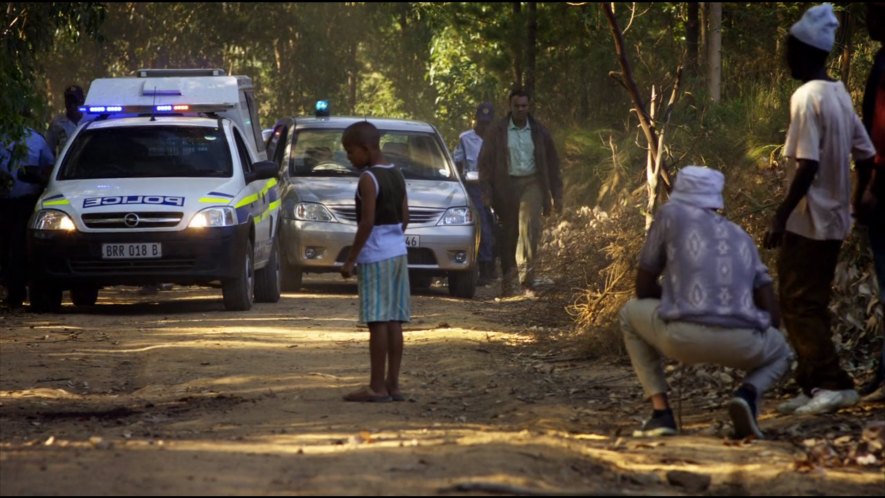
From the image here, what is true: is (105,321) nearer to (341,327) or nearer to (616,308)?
(341,327)

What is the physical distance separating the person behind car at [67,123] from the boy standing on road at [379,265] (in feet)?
25.4

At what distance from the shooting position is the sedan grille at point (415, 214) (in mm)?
16047

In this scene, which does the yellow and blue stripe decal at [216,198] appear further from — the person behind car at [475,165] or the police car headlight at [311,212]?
the person behind car at [475,165]

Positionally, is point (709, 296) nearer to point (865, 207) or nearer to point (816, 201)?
point (816, 201)

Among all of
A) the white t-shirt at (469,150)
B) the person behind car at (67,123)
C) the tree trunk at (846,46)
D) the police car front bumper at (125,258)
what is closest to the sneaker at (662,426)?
the tree trunk at (846,46)

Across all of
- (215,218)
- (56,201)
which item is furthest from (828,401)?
(56,201)

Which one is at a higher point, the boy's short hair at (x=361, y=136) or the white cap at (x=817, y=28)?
the white cap at (x=817, y=28)

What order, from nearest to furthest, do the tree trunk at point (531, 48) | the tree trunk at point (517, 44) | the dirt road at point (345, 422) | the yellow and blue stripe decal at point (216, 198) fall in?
the dirt road at point (345, 422) → the yellow and blue stripe decal at point (216, 198) → the tree trunk at point (531, 48) → the tree trunk at point (517, 44)

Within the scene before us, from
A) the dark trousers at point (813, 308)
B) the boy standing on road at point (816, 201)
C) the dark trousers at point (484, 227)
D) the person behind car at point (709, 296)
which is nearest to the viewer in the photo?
the person behind car at point (709, 296)

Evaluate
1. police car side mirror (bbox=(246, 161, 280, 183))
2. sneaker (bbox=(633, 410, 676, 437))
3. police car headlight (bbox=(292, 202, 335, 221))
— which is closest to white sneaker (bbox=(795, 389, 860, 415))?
sneaker (bbox=(633, 410, 676, 437))

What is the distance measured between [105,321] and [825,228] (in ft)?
23.8

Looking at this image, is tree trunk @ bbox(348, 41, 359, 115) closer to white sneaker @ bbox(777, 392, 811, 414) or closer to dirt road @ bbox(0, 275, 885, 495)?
dirt road @ bbox(0, 275, 885, 495)

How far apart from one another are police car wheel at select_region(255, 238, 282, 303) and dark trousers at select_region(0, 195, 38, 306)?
2144 millimetres

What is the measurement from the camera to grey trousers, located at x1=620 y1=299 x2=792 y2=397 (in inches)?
285
